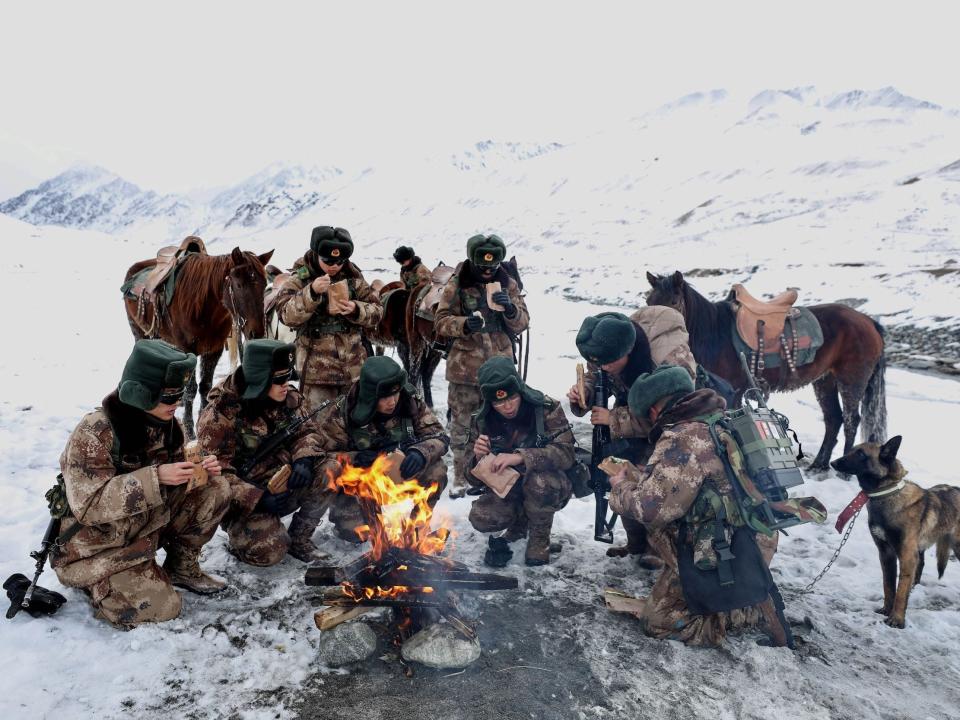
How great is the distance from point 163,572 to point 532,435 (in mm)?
2813

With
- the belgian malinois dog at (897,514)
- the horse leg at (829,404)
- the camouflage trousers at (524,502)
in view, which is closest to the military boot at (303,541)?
the camouflage trousers at (524,502)

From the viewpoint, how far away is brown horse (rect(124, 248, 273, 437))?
693 cm

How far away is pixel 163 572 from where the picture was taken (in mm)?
3752

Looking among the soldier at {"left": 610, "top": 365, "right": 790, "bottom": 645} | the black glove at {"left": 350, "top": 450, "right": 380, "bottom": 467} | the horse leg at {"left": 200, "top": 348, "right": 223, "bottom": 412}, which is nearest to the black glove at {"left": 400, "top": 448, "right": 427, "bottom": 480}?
the black glove at {"left": 350, "top": 450, "right": 380, "bottom": 467}

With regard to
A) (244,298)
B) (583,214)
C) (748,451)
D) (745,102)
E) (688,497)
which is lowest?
(688,497)

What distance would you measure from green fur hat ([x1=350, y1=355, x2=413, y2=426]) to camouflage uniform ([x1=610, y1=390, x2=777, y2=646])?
1859 mm

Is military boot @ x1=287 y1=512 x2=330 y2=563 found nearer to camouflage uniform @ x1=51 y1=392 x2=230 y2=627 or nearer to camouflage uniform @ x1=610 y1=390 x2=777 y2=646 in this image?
camouflage uniform @ x1=51 y1=392 x2=230 y2=627

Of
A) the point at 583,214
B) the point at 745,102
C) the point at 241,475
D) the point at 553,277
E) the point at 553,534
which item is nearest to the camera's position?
the point at 241,475

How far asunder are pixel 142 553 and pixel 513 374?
9.03 ft

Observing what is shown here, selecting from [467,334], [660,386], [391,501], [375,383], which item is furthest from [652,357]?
[391,501]

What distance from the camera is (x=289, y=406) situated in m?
4.63

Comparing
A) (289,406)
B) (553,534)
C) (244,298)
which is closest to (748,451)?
(553,534)

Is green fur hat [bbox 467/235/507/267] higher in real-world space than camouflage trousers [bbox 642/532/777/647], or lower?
higher

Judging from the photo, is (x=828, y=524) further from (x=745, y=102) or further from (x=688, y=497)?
(x=745, y=102)
